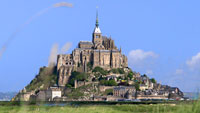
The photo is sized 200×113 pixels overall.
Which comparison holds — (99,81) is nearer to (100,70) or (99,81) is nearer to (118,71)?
(100,70)

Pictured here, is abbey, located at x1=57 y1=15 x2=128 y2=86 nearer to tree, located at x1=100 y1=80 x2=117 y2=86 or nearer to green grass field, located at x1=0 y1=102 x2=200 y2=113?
tree, located at x1=100 y1=80 x2=117 y2=86

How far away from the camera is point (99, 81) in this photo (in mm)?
98500

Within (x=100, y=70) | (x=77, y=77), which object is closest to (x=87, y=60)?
(x=100, y=70)

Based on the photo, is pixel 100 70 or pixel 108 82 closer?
pixel 108 82

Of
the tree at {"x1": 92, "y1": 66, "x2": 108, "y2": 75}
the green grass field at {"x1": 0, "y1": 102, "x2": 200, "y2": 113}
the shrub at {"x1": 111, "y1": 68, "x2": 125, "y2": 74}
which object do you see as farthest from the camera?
the shrub at {"x1": 111, "y1": 68, "x2": 125, "y2": 74}

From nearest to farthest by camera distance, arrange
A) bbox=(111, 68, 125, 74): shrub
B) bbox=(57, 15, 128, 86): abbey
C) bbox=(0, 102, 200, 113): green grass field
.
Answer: bbox=(0, 102, 200, 113): green grass field → bbox=(57, 15, 128, 86): abbey → bbox=(111, 68, 125, 74): shrub

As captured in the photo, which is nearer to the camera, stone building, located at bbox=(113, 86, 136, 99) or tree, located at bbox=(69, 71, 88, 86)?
stone building, located at bbox=(113, 86, 136, 99)

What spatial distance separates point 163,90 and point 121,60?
41.3 feet

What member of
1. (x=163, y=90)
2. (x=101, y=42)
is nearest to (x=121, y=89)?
(x=163, y=90)

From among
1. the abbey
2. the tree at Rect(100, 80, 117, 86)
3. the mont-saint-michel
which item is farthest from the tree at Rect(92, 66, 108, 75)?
the tree at Rect(100, 80, 117, 86)

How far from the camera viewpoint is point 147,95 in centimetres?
9438

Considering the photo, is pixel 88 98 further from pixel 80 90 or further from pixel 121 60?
pixel 121 60

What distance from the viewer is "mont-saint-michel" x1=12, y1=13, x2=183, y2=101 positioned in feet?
312

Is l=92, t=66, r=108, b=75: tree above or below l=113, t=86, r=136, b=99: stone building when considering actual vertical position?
above
